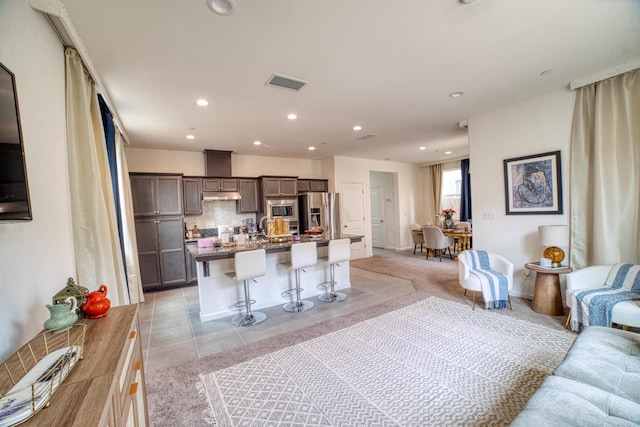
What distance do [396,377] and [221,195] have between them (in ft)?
16.1

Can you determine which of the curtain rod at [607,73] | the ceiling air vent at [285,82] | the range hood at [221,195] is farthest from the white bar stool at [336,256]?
the curtain rod at [607,73]

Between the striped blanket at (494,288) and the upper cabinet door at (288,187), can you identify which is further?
the upper cabinet door at (288,187)

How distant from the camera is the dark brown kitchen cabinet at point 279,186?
6.20 meters

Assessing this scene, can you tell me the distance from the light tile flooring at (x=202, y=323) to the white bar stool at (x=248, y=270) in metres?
0.11

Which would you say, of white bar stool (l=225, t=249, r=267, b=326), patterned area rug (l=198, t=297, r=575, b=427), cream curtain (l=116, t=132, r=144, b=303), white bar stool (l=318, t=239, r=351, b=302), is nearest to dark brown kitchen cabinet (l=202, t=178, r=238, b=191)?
cream curtain (l=116, t=132, r=144, b=303)

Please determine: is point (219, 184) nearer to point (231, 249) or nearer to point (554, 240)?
point (231, 249)

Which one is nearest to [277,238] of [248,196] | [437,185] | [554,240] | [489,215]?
[248,196]

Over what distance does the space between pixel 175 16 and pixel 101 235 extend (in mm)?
1754

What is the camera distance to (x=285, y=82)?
2.92 metres

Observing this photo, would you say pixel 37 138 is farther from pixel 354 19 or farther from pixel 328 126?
pixel 328 126

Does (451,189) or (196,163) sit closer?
(196,163)

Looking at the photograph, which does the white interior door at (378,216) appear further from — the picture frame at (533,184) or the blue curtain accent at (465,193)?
the picture frame at (533,184)

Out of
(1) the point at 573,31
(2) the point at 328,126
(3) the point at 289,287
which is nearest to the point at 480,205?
(1) the point at 573,31

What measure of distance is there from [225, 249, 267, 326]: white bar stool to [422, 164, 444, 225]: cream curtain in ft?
21.5
